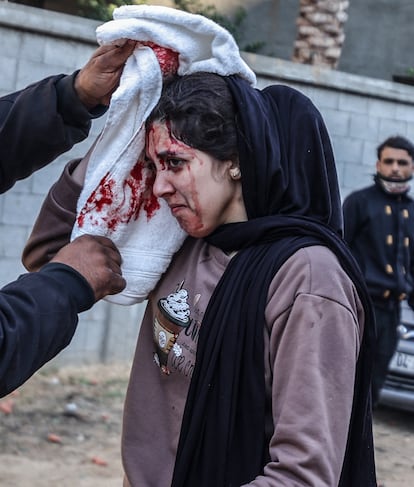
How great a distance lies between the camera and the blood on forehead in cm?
202

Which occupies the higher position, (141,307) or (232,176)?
(232,176)

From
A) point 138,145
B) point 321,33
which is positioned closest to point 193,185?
point 138,145

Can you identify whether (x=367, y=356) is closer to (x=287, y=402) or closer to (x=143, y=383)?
(x=287, y=402)

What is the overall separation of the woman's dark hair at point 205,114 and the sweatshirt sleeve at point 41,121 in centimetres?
38

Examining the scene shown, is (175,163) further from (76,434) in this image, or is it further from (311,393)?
(76,434)

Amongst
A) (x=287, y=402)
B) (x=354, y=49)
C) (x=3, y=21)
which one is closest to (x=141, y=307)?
(x=3, y=21)

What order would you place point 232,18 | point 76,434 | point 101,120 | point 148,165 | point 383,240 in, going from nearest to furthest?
point 148,165, point 76,434, point 383,240, point 101,120, point 232,18

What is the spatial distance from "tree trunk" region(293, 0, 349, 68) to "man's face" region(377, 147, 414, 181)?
391 cm

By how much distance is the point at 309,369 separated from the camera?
174cm

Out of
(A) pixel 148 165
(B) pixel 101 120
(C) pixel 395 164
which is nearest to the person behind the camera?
(A) pixel 148 165

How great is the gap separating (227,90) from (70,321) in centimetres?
63

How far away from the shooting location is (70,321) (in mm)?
1938

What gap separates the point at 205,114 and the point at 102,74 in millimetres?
361

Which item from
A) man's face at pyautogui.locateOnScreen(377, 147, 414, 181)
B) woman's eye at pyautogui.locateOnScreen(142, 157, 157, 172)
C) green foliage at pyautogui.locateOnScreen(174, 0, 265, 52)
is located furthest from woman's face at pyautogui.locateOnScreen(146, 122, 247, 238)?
green foliage at pyautogui.locateOnScreen(174, 0, 265, 52)
